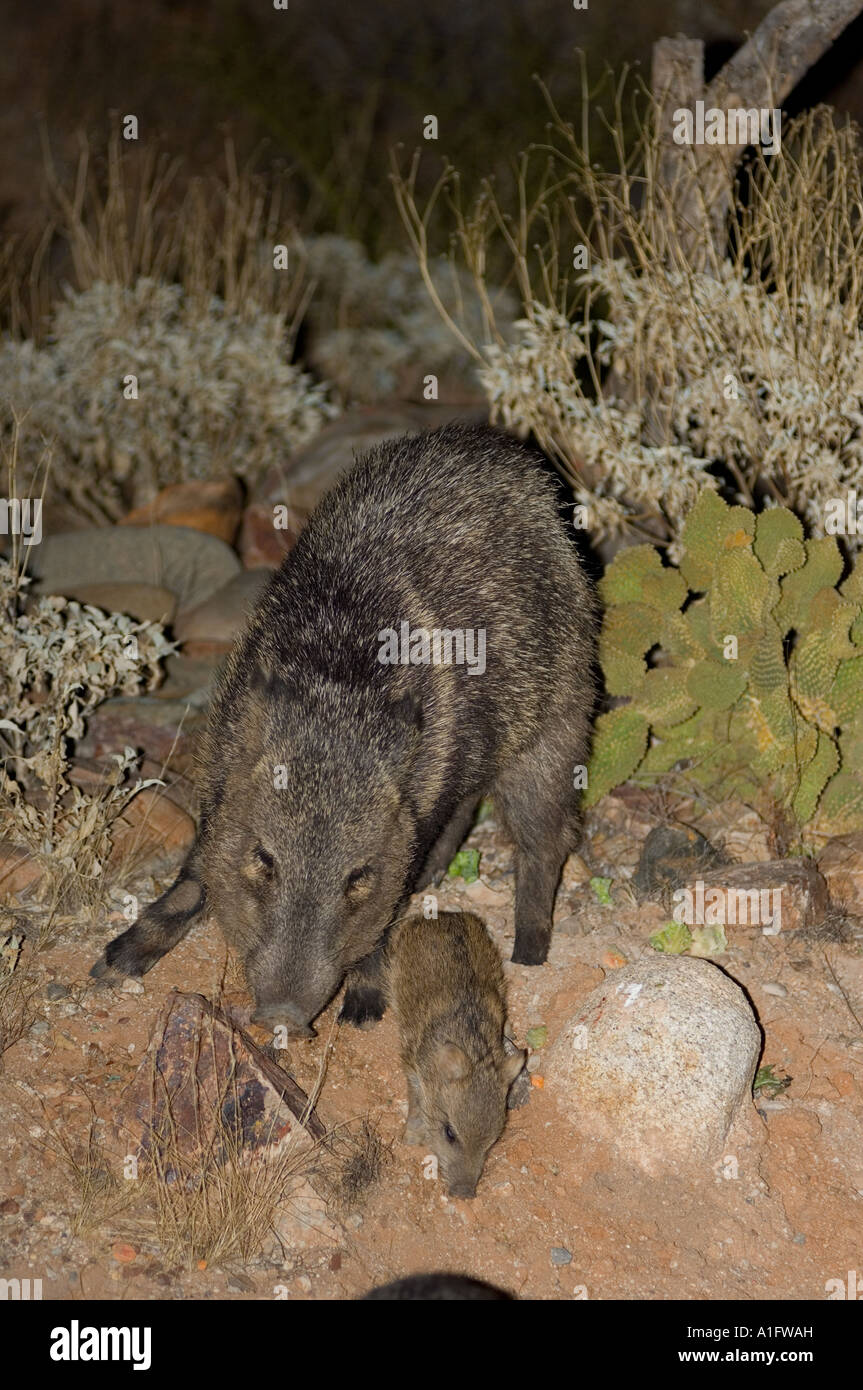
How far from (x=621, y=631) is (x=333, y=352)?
15.0ft

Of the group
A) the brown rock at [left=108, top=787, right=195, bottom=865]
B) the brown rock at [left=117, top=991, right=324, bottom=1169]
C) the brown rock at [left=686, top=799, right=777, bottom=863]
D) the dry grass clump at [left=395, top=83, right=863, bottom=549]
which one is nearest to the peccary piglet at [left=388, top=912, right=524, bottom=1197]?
the brown rock at [left=117, top=991, right=324, bottom=1169]

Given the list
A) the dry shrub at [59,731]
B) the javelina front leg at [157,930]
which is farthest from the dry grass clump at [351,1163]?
the dry shrub at [59,731]

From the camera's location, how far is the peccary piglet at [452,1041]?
149 inches

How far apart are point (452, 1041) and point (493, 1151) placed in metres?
0.38

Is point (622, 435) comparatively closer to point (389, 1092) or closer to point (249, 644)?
point (249, 644)

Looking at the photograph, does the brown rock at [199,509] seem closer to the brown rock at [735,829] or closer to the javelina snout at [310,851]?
the brown rock at [735,829]

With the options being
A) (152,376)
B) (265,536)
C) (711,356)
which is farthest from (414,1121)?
(152,376)

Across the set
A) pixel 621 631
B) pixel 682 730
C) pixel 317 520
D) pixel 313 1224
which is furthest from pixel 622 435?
pixel 313 1224

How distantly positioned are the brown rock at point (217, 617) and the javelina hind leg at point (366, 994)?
2316 millimetres

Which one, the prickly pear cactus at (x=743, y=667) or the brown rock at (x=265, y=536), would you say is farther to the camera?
the brown rock at (x=265, y=536)

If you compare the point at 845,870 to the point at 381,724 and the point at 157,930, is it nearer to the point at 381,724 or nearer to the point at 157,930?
the point at 381,724

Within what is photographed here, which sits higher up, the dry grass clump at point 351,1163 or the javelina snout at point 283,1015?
the javelina snout at point 283,1015

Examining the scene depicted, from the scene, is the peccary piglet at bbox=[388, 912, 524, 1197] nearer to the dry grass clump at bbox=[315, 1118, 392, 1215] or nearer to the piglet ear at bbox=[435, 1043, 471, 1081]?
the piglet ear at bbox=[435, 1043, 471, 1081]

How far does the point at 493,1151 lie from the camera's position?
3.99 m
